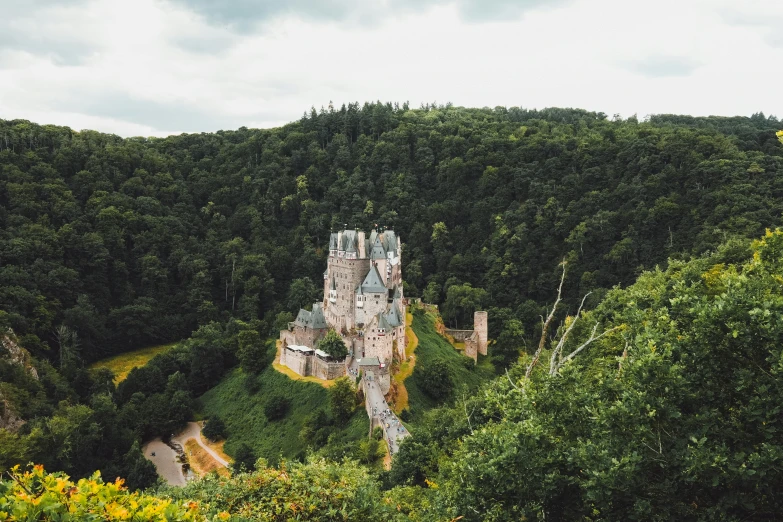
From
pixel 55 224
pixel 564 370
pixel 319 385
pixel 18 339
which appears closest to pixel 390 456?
pixel 319 385

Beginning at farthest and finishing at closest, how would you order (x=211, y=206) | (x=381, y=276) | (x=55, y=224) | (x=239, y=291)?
(x=211, y=206), (x=239, y=291), (x=55, y=224), (x=381, y=276)

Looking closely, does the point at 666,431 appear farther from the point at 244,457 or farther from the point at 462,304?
the point at 462,304

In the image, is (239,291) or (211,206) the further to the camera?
(211,206)

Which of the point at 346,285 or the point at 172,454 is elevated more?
the point at 346,285

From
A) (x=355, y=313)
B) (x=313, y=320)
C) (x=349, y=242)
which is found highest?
(x=349, y=242)

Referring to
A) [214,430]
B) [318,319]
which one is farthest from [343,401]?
[214,430]

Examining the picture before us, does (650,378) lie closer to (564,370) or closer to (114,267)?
(564,370)
